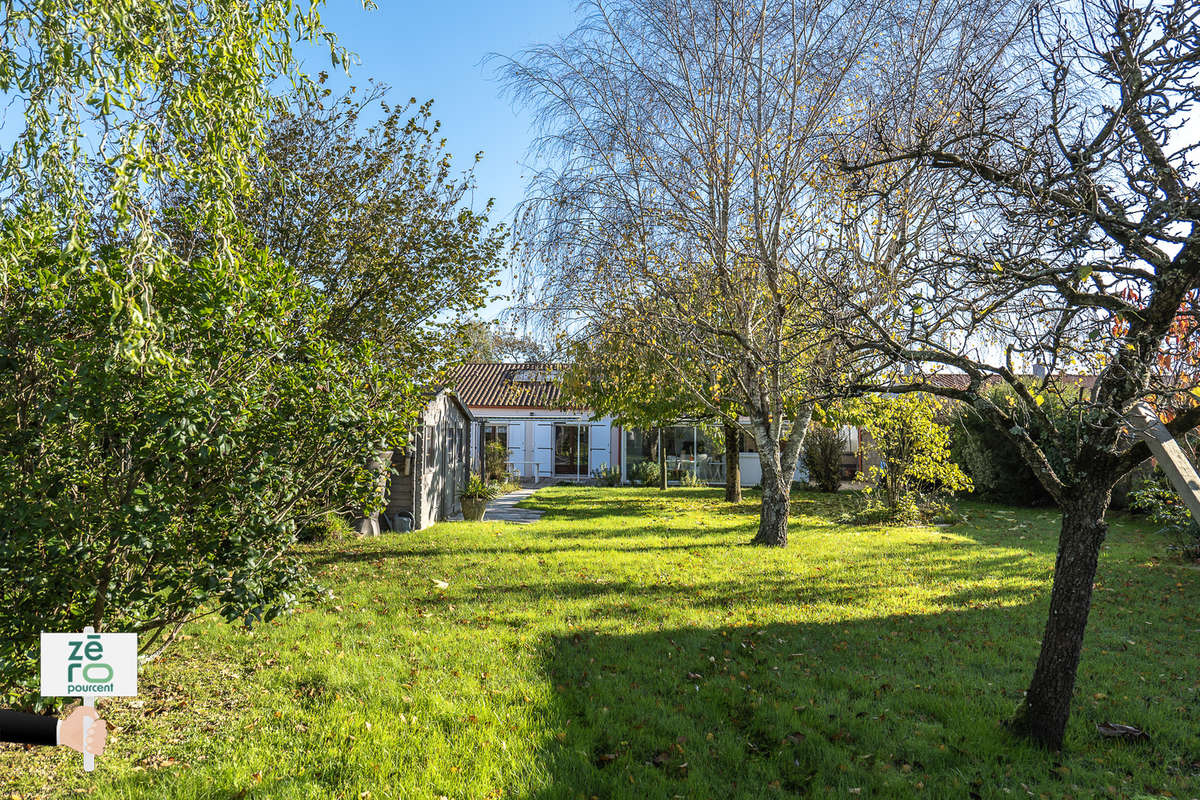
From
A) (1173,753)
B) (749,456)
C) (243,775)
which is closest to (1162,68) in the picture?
(1173,753)

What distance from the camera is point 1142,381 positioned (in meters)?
3.66

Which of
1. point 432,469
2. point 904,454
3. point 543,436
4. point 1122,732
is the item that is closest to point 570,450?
point 543,436

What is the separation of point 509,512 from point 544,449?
11.9m

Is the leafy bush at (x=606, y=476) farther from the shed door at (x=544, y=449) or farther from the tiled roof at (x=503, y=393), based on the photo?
the tiled roof at (x=503, y=393)

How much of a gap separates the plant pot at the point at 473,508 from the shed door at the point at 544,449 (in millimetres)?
13097

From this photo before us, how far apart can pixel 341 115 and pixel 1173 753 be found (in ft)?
36.0

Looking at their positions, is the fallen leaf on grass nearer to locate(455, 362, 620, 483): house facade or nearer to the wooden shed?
the wooden shed

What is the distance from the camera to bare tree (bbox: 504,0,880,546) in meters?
9.80

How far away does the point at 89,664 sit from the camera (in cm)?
260

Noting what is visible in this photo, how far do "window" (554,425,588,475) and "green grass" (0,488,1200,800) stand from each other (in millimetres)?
18747

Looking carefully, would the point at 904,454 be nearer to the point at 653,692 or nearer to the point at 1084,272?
the point at 653,692

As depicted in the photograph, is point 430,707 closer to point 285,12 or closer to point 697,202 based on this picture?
point 285,12

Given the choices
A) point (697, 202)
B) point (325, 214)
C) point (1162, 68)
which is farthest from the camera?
point (697, 202)

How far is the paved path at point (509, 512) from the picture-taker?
15203mm
